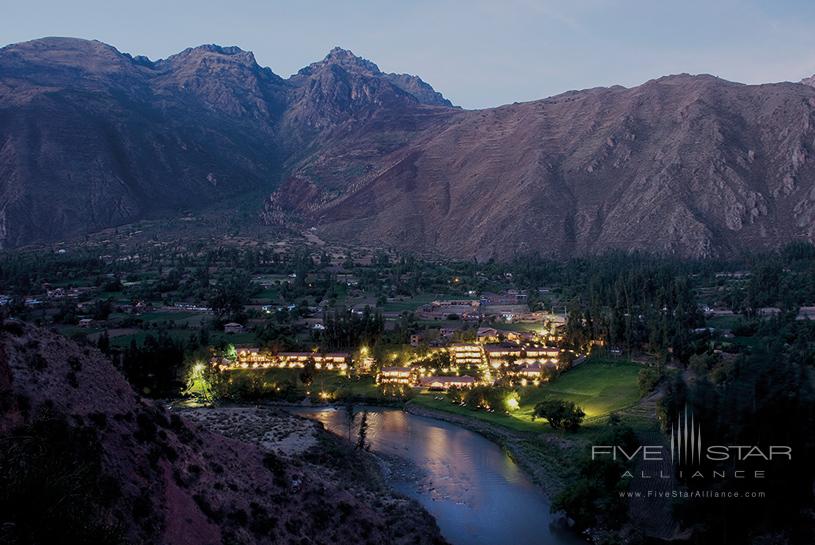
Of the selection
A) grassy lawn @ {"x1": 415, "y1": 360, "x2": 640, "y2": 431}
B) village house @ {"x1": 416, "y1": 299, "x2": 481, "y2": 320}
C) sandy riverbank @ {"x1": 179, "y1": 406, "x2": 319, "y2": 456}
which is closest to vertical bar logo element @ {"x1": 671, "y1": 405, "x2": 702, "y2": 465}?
grassy lawn @ {"x1": 415, "y1": 360, "x2": 640, "y2": 431}

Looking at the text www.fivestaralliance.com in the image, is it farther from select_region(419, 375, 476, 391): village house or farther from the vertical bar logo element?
select_region(419, 375, 476, 391): village house

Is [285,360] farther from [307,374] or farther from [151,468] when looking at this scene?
[151,468]

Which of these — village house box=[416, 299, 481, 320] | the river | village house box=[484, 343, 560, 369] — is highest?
village house box=[416, 299, 481, 320]

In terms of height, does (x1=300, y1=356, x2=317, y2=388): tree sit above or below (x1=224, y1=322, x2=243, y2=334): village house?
below

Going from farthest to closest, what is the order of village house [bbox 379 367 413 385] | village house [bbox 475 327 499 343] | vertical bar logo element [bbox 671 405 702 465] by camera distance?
village house [bbox 475 327 499 343] → village house [bbox 379 367 413 385] → vertical bar logo element [bbox 671 405 702 465]

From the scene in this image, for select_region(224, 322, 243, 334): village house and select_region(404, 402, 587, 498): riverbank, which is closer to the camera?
select_region(404, 402, 587, 498): riverbank

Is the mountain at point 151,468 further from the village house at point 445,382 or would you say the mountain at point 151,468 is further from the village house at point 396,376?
the village house at point 396,376

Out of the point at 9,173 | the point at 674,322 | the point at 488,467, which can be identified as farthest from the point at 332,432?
the point at 9,173

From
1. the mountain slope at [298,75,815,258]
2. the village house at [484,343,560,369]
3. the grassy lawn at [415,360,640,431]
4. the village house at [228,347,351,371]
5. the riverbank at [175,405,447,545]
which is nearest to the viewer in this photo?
the riverbank at [175,405,447,545]
